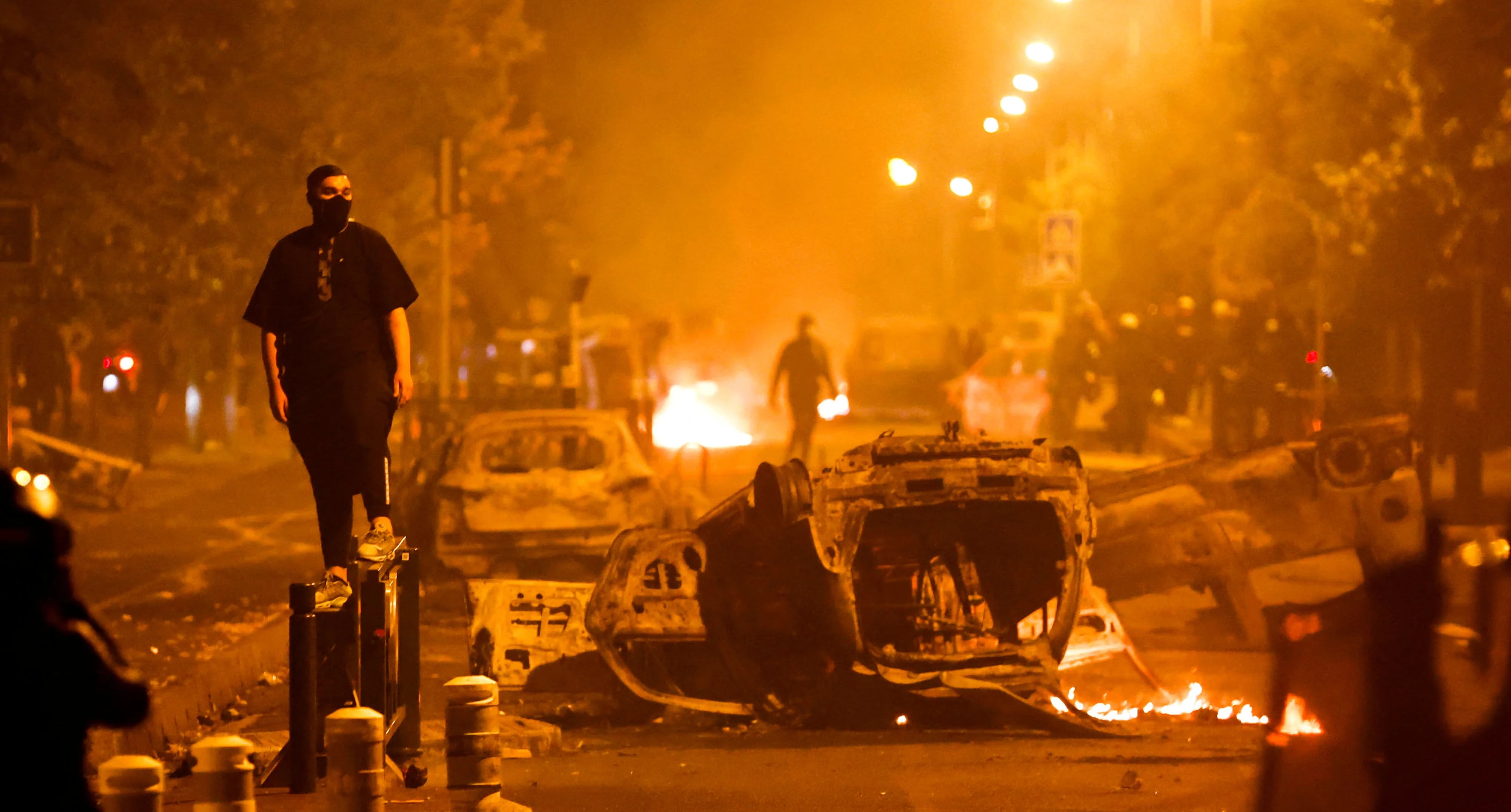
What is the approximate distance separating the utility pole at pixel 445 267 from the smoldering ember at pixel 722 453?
0.30 ft

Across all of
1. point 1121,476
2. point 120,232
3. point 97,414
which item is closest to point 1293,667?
point 1121,476

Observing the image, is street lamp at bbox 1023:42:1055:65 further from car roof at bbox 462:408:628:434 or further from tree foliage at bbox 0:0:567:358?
car roof at bbox 462:408:628:434

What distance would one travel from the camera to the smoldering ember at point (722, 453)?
648 cm

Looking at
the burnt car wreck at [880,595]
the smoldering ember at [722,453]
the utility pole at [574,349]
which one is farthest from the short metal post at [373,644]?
the utility pole at [574,349]

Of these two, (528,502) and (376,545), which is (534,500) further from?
(376,545)

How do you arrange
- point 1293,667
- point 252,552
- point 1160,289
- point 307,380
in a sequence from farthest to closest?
point 1160,289 < point 252,552 < point 307,380 < point 1293,667

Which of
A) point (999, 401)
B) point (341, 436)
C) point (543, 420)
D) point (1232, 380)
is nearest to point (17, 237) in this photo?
point (543, 420)

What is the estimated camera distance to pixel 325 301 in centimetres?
756

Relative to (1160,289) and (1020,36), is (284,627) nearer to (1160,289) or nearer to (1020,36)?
(1160,289)

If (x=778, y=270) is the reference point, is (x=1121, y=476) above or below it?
below

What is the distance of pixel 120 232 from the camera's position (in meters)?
24.3

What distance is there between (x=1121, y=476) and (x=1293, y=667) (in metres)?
6.90

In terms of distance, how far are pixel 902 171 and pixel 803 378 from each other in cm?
660

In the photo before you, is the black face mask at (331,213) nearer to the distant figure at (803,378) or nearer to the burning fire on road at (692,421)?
the distant figure at (803,378)
